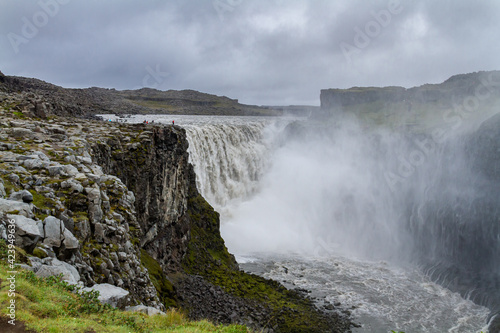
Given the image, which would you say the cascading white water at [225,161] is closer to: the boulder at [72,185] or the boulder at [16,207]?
the boulder at [72,185]

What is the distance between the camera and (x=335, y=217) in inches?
2282

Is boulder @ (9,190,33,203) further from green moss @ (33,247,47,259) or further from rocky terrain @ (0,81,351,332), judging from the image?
green moss @ (33,247,47,259)

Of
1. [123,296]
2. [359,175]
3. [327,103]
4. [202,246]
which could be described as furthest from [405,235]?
[327,103]

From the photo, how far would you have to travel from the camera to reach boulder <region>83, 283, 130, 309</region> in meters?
8.87

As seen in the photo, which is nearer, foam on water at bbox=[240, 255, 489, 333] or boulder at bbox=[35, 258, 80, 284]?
boulder at bbox=[35, 258, 80, 284]

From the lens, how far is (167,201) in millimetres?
26531

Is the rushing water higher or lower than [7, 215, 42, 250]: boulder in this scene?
lower

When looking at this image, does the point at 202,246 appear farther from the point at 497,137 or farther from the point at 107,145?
the point at 497,137

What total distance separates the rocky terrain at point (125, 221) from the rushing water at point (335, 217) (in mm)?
6587

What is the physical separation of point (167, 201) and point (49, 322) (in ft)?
66.2

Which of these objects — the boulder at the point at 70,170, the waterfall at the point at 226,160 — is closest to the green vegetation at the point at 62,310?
the boulder at the point at 70,170

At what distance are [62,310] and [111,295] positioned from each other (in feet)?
6.87

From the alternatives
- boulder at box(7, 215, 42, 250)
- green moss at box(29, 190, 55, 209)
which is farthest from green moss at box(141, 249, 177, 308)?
boulder at box(7, 215, 42, 250)

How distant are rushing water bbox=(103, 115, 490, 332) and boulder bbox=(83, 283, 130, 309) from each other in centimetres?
2254
